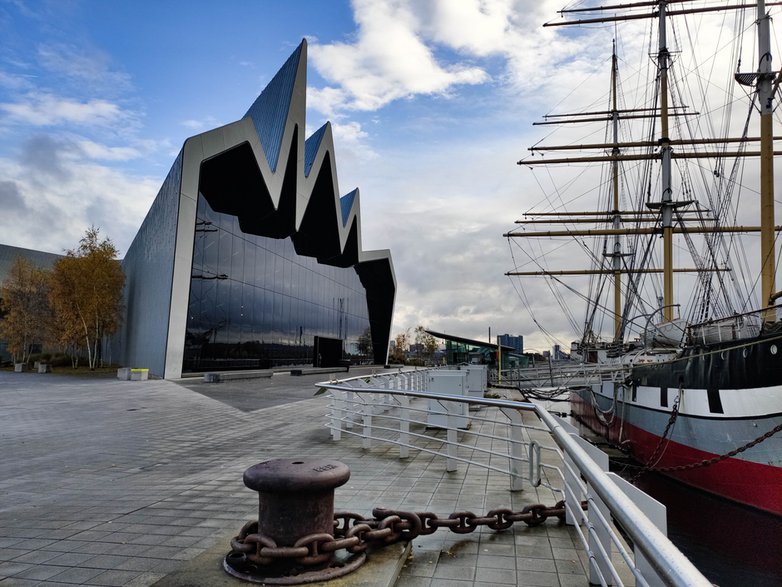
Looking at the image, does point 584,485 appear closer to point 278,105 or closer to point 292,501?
point 292,501

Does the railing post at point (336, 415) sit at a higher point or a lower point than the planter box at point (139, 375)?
higher

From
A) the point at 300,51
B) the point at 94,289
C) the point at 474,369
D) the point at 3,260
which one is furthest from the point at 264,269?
the point at 3,260

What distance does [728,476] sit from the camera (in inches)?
480

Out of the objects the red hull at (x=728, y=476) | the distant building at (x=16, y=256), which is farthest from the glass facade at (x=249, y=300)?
the distant building at (x=16, y=256)

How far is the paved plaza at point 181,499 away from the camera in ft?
12.1

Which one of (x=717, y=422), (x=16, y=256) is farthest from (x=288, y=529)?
(x=16, y=256)

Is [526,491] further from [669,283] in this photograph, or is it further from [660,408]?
[669,283]

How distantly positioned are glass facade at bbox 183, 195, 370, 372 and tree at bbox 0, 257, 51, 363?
1835 centimetres

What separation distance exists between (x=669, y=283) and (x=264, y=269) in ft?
77.0

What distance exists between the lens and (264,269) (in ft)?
106

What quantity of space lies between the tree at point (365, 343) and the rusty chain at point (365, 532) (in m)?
49.4

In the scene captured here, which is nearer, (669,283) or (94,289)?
(669,283)

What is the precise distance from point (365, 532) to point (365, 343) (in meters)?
52.5

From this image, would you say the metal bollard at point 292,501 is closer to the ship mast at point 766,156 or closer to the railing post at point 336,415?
the railing post at point 336,415
